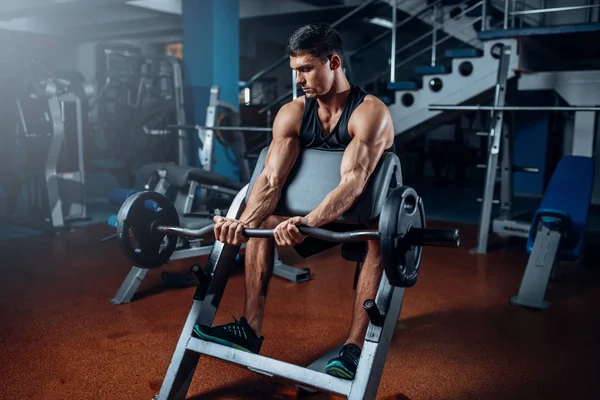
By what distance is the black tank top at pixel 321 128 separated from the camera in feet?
5.86

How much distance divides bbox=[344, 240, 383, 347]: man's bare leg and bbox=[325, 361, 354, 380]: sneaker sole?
15 centimetres

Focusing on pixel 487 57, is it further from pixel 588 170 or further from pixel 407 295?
pixel 407 295

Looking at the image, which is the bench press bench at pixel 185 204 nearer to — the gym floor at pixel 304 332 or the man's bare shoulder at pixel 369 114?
the gym floor at pixel 304 332

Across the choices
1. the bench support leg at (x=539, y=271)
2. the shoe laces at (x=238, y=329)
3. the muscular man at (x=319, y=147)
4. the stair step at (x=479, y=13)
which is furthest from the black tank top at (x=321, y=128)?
the stair step at (x=479, y=13)

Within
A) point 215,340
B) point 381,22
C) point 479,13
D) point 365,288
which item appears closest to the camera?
point 215,340

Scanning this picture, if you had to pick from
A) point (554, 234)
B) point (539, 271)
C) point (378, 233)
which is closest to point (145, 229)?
point (378, 233)

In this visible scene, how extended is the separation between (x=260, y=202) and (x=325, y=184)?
0.69 feet

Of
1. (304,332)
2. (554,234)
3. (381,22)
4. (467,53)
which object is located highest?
(381,22)

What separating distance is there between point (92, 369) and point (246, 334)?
0.56 meters

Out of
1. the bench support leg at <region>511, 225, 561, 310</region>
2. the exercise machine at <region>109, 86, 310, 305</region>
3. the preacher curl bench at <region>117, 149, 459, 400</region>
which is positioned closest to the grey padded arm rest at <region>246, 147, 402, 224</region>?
the preacher curl bench at <region>117, 149, 459, 400</region>

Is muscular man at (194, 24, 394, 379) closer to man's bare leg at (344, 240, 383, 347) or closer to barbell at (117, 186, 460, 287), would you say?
man's bare leg at (344, 240, 383, 347)

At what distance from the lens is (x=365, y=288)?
1.72 m

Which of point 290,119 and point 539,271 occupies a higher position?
point 290,119

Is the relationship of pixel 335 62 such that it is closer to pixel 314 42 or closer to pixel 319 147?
pixel 314 42
